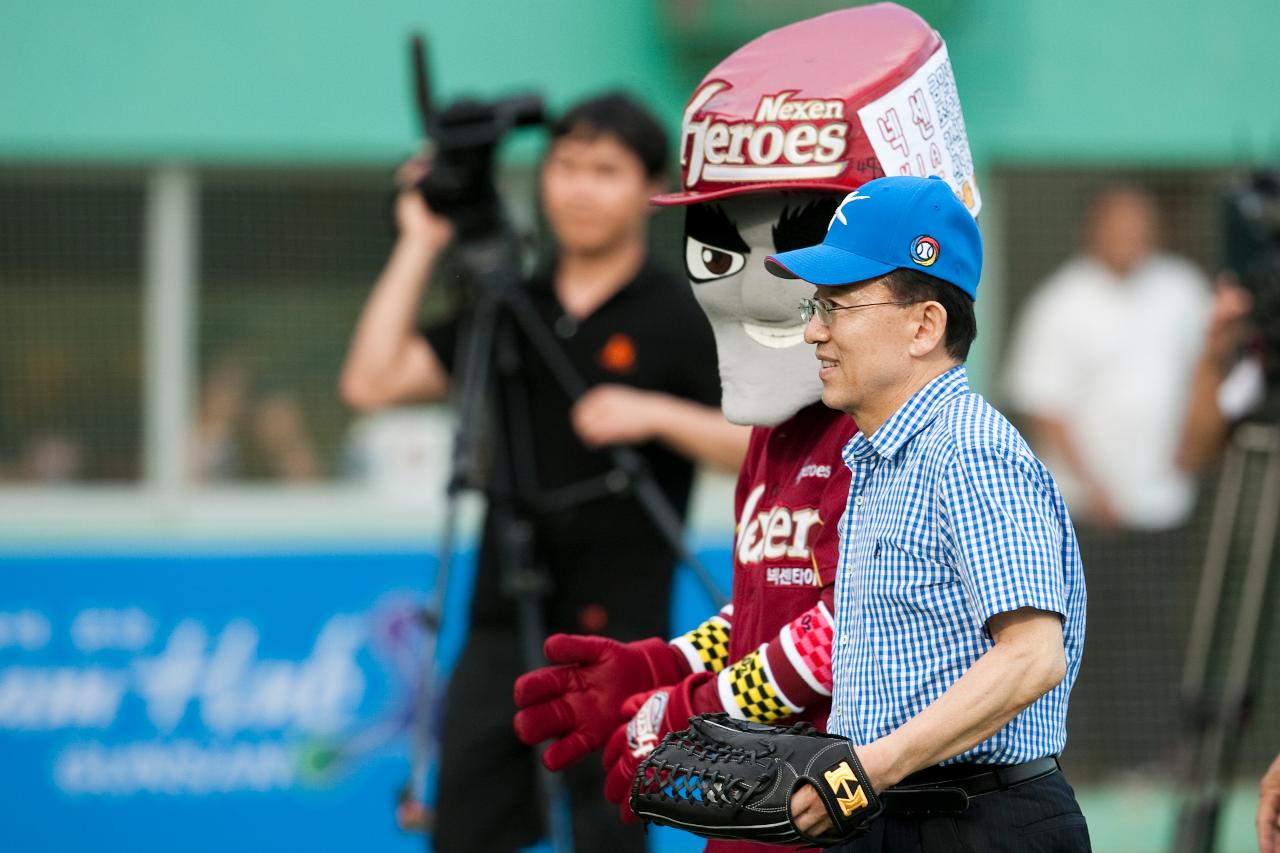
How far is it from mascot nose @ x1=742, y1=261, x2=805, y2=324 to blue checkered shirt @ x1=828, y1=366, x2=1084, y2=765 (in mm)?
395

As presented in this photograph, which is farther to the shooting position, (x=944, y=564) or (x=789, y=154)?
(x=789, y=154)

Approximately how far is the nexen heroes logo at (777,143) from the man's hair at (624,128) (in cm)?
147

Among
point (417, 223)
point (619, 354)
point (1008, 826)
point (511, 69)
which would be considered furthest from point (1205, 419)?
point (1008, 826)

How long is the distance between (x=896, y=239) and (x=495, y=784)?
81.4 inches

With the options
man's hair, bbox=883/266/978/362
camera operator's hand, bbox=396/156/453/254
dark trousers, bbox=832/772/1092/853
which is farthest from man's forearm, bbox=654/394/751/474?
dark trousers, bbox=832/772/1092/853

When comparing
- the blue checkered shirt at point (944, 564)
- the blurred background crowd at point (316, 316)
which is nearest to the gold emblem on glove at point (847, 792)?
A: the blue checkered shirt at point (944, 564)

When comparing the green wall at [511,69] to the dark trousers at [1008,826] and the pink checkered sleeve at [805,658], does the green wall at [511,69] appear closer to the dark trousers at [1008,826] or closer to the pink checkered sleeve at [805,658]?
the pink checkered sleeve at [805,658]

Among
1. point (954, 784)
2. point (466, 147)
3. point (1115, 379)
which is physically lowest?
point (954, 784)

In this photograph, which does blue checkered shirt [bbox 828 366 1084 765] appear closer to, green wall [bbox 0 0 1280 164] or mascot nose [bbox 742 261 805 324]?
mascot nose [bbox 742 261 805 324]

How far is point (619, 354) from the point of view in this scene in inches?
160

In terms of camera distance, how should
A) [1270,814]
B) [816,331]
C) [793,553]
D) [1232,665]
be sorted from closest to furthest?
1. [816,331]
2. [793,553]
3. [1270,814]
4. [1232,665]

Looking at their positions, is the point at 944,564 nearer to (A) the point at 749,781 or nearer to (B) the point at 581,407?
(A) the point at 749,781

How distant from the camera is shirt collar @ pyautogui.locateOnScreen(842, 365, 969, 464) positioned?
7.07ft

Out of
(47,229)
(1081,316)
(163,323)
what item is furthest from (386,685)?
(1081,316)
